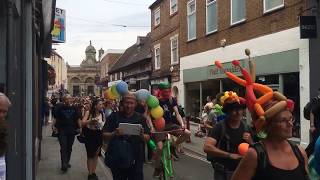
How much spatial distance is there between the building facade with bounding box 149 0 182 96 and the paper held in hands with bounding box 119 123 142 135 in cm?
2124

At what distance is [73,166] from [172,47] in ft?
58.9

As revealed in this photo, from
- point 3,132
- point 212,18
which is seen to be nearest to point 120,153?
point 3,132

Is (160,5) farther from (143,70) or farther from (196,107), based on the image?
(196,107)

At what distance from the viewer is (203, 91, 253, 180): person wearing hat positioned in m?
5.38

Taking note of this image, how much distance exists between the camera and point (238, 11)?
20.0 meters

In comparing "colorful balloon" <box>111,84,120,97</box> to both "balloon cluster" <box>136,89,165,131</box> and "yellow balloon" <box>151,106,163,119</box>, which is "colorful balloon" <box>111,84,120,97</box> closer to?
"balloon cluster" <box>136,89,165,131</box>

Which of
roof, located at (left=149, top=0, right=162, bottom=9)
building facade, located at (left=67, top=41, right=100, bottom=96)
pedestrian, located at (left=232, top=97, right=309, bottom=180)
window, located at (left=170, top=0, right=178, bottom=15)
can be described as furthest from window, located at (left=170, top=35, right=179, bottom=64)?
building facade, located at (left=67, top=41, right=100, bottom=96)

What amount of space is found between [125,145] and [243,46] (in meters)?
13.7

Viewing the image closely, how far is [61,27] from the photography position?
71.3ft

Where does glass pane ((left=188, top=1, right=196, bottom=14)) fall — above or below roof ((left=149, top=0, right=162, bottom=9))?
below

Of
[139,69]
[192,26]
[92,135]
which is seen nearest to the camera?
[92,135]

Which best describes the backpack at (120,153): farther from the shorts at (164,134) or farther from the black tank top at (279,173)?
the black tank top at (279,173)

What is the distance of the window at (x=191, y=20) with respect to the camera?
24984 millimetres

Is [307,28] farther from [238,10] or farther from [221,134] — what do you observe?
[221,134]
